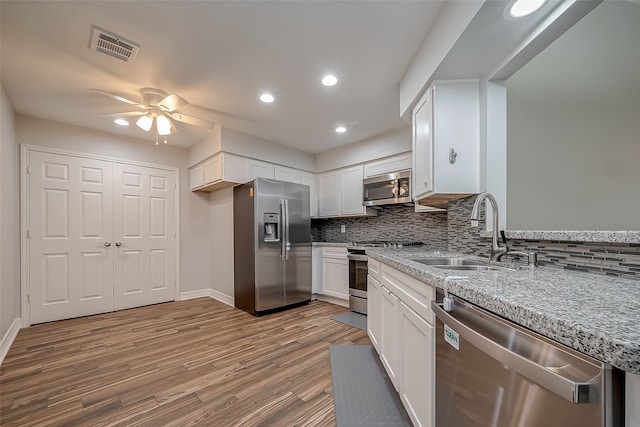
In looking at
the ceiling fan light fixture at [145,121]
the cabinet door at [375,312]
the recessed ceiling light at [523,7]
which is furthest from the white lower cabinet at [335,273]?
the recessed ceiling light at [523,7]

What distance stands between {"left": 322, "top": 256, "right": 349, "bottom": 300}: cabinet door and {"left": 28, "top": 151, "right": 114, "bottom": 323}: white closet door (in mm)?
2966

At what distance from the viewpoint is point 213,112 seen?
2994 millimetres

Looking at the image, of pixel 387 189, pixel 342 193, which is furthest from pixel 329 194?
pixel 387 189

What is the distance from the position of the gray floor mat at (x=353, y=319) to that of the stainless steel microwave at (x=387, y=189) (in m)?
1.53

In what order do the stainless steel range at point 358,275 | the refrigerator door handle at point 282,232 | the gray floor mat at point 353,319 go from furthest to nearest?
the refrigerator door handle at point 282,232, the stainless steel range at point 358,275, the gray floor mat at point 353,319

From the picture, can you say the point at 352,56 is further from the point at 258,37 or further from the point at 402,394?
the point at 402,394

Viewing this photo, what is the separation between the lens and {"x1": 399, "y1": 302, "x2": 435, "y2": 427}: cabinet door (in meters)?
1.18

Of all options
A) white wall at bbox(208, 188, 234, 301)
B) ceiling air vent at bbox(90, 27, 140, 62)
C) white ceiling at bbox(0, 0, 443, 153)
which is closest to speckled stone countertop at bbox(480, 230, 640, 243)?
white ceiling at bbox(0, 0, 443, 153)

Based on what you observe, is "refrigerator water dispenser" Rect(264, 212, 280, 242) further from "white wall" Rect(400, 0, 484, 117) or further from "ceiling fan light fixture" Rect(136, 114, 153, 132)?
"white wall" Rect(400, 0, 484, 117)

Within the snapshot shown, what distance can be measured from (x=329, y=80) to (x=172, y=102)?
1588 millimetres

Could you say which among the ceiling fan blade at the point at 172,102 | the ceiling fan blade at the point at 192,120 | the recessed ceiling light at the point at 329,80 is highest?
the recessed ceiling light at the point at 329,80

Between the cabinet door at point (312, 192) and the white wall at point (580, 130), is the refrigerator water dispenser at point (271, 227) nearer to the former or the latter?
the cabinet door at point (312, 192)

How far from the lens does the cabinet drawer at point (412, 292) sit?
1.21 m

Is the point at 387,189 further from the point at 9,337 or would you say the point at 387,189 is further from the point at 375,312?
the point at 9,337
